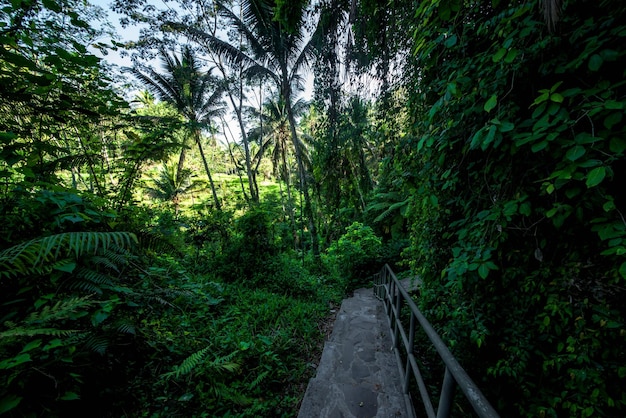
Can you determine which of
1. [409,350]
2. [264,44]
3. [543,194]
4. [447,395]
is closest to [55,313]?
[447,395]

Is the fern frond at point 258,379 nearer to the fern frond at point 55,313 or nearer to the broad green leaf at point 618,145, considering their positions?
the fern frond at point 55,313

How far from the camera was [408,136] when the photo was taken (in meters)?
2.65

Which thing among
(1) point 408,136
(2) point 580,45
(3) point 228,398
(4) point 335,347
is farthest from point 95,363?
(2) point 580,45

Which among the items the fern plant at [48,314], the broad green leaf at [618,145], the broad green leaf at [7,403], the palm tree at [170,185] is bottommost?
the broad green leaf at [7,403]

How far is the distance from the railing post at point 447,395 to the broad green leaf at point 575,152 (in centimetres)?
136

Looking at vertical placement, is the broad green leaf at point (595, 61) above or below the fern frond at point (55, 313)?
above

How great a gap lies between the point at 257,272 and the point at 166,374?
149 inches

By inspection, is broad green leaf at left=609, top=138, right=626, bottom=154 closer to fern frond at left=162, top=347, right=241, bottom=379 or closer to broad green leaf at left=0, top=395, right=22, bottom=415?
broad green leaf at left=0, top=395, right=22, bottom=415

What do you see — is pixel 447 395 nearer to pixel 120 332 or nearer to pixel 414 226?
pixel 414 226

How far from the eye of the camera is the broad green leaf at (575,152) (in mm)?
1157

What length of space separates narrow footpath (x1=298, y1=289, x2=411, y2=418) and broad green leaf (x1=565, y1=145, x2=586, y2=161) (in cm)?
240

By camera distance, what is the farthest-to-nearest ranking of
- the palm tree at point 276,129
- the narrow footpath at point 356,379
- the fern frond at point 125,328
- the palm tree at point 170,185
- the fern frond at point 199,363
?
the palm tree at point 170,185, the palm tree at point 276,129, the fern frond at point 199,363, the narrow footpath at point 356,379, the fern frond at point 125,328

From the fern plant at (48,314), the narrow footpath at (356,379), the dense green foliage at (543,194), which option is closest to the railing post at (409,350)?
the narrow footpath at (356,379)

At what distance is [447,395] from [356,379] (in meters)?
1.62
